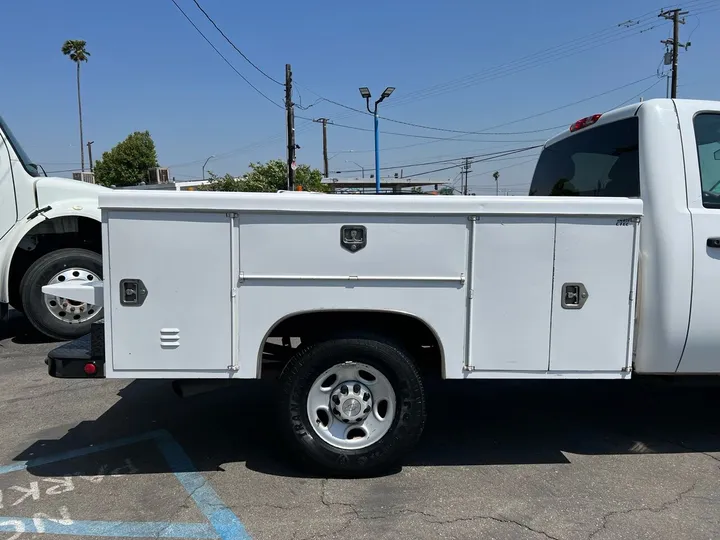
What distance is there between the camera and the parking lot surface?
321cm

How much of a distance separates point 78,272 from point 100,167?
57.7 m

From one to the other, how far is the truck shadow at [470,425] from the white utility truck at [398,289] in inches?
21.5

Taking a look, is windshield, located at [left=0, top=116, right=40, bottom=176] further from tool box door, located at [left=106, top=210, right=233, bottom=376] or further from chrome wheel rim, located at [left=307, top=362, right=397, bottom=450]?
chrome wheel rim, located at [left=307, top=362, right=397, bottom=450]

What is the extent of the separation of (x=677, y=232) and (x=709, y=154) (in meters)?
0.61

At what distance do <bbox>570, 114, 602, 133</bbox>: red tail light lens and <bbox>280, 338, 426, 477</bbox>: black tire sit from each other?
91.8 inches

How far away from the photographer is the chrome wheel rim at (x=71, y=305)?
685cm

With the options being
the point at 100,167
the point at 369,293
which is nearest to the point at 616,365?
the point at 369,293

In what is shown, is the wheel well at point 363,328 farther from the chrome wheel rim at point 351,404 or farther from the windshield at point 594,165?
the windshield at point 594,165

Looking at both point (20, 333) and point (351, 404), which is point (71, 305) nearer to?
point (20, 333)

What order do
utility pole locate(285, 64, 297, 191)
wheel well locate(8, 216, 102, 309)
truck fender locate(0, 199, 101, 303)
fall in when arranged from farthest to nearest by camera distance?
utility pole locate(285, 64, 297, 191), wheel well locate(8, 216, 102, 309), truck fender locate(0, 199, 101, 303)

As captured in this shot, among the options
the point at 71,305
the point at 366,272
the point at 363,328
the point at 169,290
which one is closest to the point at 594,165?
the point at 366,272

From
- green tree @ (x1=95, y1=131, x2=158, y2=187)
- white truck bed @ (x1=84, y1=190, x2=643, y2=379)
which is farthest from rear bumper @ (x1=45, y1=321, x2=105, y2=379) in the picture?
green tree @ (x1=95, y1=131, x2=158, y2=187)

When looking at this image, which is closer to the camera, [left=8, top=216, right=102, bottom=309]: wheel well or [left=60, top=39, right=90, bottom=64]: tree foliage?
[left=8, top=216, right=102, bottom=309]: wheel well

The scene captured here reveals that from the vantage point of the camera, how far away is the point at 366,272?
3.43 m
